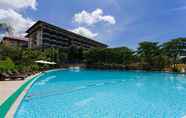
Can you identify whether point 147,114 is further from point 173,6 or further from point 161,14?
point 161,14

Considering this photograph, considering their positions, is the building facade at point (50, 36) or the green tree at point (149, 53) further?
the building facade at point (50, 36)

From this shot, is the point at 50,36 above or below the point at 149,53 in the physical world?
above

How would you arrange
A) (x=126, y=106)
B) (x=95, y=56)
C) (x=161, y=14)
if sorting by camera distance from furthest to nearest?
(x=95, y=56), (x=161, y=14), (x=126, y=106)

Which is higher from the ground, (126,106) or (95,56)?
(95,56)

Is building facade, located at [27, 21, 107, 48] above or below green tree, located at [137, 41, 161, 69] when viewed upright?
above

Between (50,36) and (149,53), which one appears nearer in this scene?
(149,53)

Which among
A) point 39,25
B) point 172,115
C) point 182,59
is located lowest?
point 172,115

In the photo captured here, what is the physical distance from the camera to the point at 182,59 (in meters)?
38.3

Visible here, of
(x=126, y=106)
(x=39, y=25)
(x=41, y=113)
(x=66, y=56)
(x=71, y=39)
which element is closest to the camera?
(x=41, y=113)

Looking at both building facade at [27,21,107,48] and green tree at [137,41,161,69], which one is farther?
building facade at [27,21,107,48]

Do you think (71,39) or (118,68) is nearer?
(118,68)

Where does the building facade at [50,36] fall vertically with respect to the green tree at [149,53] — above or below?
above

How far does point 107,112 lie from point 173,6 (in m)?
18.6

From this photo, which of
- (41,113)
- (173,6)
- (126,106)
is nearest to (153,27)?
(173,6)
